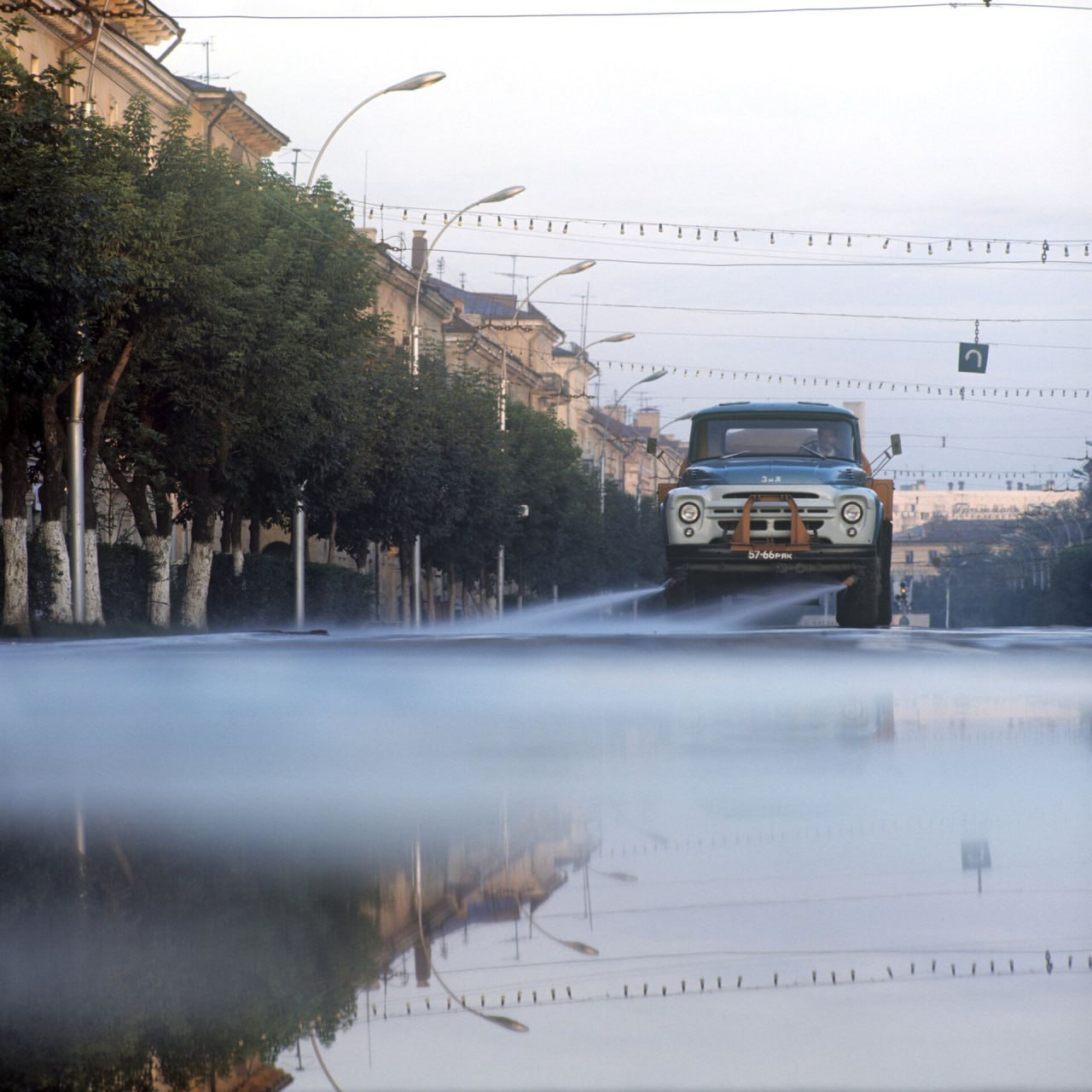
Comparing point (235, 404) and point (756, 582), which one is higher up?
point (235, 404)

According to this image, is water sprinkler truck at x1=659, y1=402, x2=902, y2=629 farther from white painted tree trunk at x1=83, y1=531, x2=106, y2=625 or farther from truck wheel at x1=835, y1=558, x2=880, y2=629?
white painted tree trunk at x1=83, y1=531, x2=106, y2=625

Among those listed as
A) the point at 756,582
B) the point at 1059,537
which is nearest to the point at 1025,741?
the point at 756,582

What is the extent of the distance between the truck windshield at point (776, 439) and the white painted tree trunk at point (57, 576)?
937cm

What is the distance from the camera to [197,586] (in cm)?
3356

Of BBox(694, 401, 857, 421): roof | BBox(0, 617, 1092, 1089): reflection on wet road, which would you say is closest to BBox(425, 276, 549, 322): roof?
BBox(694, 401, 857, 421): roof

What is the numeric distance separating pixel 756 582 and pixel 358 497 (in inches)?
739

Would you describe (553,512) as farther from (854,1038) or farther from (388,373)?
(854,1038)

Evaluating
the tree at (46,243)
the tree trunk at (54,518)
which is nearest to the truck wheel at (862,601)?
the tree at (46,243)

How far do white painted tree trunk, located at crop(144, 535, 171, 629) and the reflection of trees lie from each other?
2571 centimetres

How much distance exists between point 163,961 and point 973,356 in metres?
56.9

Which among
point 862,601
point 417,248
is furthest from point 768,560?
point 417,248

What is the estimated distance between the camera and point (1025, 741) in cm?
995

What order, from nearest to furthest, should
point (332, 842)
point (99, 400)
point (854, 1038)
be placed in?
point (854, 1038)
point (332, 842)
point (99, 400)

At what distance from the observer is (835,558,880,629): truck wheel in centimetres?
2347
